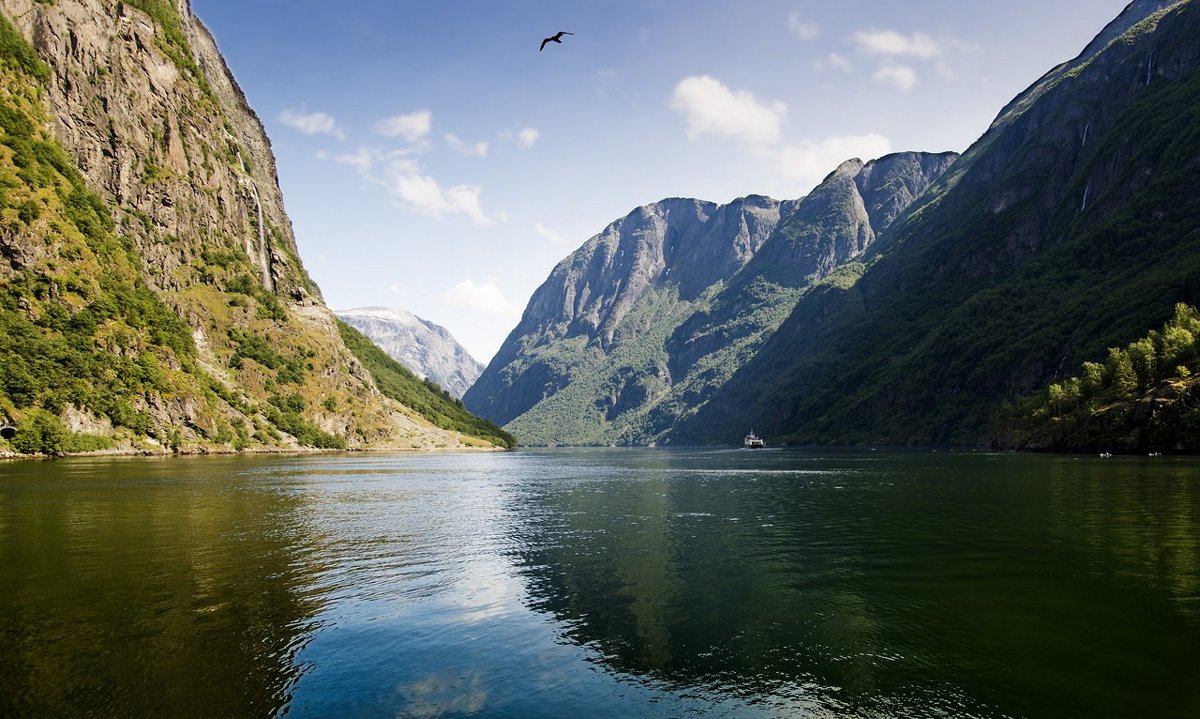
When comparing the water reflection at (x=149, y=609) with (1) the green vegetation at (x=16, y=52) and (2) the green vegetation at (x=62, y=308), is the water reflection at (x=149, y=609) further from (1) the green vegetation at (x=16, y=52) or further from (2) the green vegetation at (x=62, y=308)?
(1) the green vegetation at (x=16, y=52)

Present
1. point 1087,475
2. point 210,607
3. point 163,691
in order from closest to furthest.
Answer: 1. point 163,691
2. point 210,607
3. point 1087,475

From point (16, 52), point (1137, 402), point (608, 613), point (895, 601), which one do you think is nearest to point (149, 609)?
point (608, 613)

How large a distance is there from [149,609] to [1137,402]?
159 meters

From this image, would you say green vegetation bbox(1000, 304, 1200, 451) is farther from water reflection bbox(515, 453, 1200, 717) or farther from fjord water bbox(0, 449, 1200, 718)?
fjord water bbox(0, 449, 1200, 718)

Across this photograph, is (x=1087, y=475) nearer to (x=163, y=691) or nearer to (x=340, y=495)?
(x=340, y=495)

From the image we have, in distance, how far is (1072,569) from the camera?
32344 millimetres

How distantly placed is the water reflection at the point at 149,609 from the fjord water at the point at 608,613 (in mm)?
130

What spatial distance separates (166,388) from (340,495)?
11474 cm

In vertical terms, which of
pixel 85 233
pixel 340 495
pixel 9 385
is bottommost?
pixel 340 495

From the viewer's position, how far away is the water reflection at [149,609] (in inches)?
719

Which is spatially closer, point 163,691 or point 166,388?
point 163,691

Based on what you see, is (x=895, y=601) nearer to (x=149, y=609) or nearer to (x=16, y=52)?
(x=149, y=609)

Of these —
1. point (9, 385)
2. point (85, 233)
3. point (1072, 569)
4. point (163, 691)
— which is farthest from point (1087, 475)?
point (85, 233)

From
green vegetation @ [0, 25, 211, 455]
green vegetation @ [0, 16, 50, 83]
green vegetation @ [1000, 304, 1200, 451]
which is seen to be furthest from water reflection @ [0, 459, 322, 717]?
green vegetation @ [0, 16, 50, 83]
